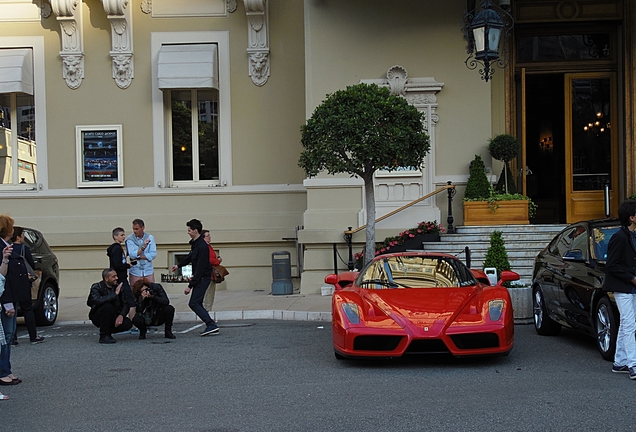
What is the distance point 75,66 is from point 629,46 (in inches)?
487

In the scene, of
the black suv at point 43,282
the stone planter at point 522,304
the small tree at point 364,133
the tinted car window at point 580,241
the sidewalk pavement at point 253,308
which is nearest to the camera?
the tinted car window at point 580,241

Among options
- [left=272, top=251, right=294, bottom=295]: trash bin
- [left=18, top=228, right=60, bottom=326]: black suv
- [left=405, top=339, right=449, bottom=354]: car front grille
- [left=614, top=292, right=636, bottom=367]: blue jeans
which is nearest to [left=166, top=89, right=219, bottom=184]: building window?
[left=272, top=251, right=294, bottom=295]: trash bin

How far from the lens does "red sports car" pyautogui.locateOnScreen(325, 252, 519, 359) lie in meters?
8.05

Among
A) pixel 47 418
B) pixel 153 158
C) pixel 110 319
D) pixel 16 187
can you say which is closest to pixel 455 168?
pixel 153 158

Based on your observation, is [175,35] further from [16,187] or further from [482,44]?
[482,44]

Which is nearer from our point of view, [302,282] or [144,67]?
[302,282]

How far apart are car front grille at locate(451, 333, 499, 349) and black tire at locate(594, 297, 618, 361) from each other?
1247mm

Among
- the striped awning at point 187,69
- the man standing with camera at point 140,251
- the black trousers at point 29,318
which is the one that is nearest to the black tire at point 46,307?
the black trousers at point 29,318

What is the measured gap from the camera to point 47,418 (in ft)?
21.6

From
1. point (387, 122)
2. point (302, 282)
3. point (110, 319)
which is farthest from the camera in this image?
point (302, 282)

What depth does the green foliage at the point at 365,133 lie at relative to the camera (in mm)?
12344

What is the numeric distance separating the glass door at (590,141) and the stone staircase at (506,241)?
192 cm

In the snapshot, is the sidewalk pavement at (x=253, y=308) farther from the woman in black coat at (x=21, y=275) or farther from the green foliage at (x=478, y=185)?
the green foliage at (x=478, y=185)

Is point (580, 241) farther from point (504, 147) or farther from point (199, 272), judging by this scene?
point (504, 147)
